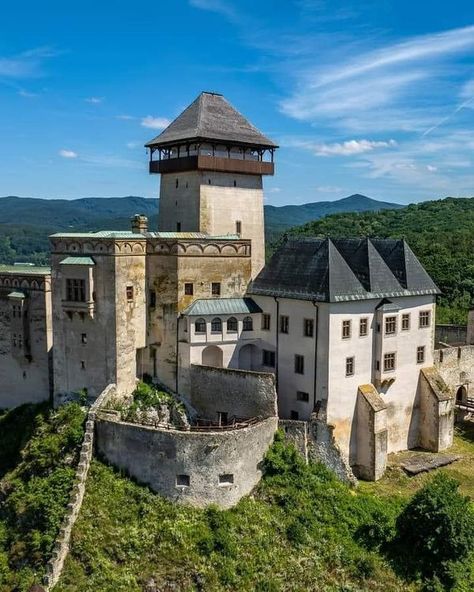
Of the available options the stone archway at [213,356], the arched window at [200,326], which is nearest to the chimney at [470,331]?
the stone archway at [213,356]

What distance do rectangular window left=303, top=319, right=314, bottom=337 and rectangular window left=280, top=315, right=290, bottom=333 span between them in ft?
4.46

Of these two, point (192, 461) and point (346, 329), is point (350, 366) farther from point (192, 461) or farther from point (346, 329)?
point (192, 461)

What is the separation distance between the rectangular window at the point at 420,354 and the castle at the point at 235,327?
78mm

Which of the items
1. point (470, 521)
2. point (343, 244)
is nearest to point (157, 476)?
point (470, 521)

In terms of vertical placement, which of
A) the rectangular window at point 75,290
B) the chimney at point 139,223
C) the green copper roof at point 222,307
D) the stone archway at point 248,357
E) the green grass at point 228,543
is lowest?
the green grass at point 228,543

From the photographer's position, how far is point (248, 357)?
39.7 meters

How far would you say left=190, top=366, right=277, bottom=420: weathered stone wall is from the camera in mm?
35000

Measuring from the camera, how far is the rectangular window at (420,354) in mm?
40531

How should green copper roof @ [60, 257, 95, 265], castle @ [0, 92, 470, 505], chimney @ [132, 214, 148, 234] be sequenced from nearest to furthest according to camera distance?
1. castle @ [0, 92, 470, 505]
2. green copper roof @ [60, 257, 95, 265]
3. chimney @ [132, 214, 148, 234]

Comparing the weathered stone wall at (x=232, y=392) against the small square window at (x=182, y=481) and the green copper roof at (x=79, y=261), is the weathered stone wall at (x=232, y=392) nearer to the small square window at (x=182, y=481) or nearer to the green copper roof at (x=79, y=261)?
the small square window at (x=182, y=481)

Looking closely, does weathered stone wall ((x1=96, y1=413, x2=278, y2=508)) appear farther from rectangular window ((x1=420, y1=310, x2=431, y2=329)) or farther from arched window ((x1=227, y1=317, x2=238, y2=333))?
rectangular window ((x1=420, y1=310, x2=431, y2=329))

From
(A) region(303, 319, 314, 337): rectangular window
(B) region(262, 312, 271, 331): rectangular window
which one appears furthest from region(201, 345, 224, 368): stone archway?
(A) region(303, 319, 314, 337): rectangular window

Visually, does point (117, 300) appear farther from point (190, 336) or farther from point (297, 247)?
point (297, 247)

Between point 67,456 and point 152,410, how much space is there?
17.9 feet
